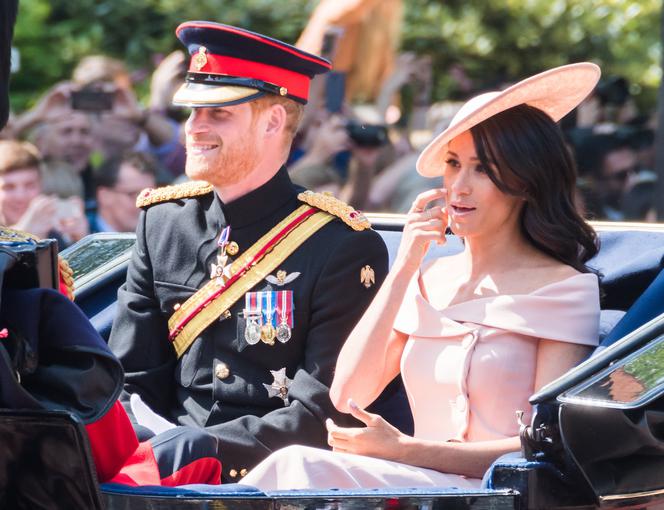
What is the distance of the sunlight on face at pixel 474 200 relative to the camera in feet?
10.0

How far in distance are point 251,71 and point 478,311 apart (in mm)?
895

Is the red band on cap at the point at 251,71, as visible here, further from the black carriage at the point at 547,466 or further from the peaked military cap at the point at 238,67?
the black carriage at the point at 547,466

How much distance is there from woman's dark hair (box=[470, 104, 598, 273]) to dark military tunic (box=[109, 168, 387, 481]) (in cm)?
49

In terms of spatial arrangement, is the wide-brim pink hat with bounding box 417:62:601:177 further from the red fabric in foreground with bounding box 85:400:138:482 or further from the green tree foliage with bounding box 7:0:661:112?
the green tree foliage with bounding box 7:0:661:112

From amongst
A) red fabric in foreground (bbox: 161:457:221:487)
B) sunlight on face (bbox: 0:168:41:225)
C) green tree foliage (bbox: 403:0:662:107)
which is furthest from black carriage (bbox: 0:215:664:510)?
green tree foliage (bbox: 403:0:662:107)

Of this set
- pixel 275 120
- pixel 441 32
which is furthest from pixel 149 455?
pixel 441 32

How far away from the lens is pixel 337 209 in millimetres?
3477

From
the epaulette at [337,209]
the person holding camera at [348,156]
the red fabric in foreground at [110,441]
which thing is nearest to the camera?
the red fabric in foreground at [110,441]

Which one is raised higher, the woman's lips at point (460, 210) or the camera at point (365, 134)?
the woman's lips at point (460, 210)

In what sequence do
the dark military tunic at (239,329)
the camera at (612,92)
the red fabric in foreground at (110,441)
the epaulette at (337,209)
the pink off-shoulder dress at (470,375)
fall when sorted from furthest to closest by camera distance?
1. the camera at (612,92)
2. the epaulette at (337,209)
3. the dark military tunic at (239,329)
4. the pink off-shoulder dress at (470,375)
5. the red fabric in foreground at (110,441)

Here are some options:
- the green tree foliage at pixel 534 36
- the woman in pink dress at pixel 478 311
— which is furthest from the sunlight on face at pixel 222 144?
the green tree foliage at pixel 534 36

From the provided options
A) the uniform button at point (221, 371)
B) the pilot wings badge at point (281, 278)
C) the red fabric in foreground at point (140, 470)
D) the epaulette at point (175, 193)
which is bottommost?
the red fabric in foreground at point (140, 470)

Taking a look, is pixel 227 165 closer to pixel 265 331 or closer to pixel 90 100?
pixel 265 331

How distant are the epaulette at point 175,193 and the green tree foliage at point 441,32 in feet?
20.0
